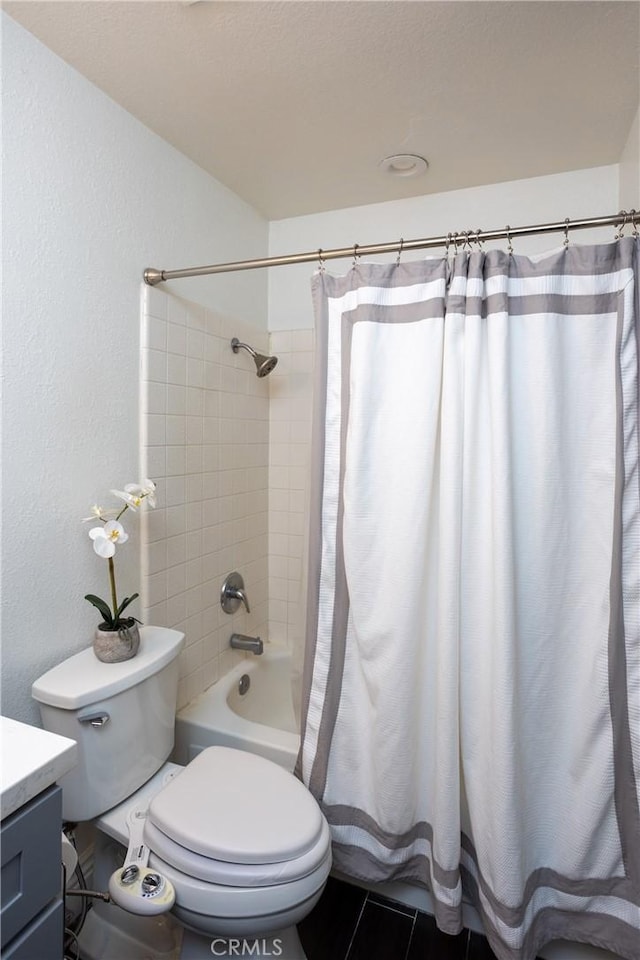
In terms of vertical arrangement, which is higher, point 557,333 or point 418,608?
point 557,333

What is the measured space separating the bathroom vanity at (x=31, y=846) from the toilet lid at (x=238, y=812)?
13.3 inches

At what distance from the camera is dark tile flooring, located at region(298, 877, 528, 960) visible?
4.39 feet

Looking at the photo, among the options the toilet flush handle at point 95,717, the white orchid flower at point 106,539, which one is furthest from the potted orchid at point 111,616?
the toilet flush handle at point 95,717

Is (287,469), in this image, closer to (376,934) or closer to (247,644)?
(247,644)

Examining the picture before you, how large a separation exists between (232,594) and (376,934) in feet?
3.73

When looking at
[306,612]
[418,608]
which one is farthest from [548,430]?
[306,612]

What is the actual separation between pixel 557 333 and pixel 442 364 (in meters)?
0.27

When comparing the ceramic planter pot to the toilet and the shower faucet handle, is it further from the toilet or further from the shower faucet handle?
the shower faucet handle

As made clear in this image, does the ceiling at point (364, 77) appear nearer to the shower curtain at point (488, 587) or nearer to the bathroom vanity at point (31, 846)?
the shower curtain at point (488, 587)

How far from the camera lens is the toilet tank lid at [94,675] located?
1131 mm

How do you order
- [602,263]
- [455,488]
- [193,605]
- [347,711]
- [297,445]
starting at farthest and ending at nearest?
[297,445], [193,605], [347,711], [455,488], [602,263]

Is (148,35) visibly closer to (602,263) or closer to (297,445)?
(602,263)

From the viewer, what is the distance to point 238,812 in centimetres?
→ 114

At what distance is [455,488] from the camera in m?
1.22
